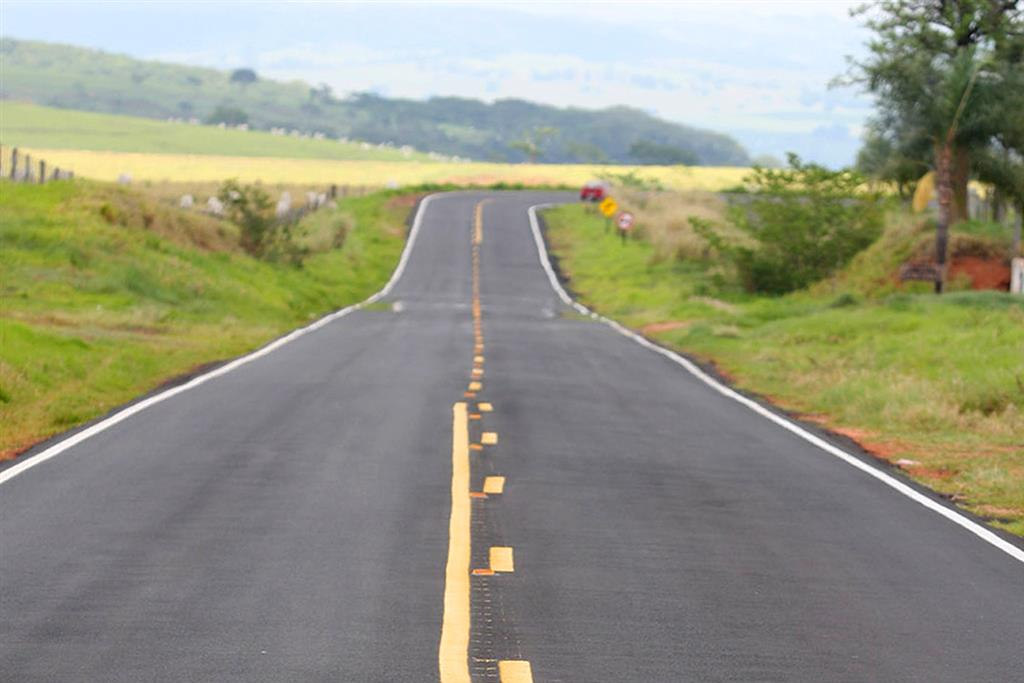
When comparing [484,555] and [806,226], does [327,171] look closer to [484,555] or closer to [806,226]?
[806,226]

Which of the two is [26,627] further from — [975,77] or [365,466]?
[975,77]

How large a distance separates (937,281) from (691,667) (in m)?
30.7

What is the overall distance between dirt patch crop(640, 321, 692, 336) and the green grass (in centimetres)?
8678

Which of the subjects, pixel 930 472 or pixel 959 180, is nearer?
pixel 930 472

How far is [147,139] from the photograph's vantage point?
149 metres

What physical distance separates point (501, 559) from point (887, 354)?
1754 centimetres

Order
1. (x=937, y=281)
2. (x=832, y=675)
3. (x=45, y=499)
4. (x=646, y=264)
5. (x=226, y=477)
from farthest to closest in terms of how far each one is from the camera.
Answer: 1. (x=646, y=264)
2. (x=937, y=281)
3. (x=226, y=477)
4. (x=45, y=499)
5. (x=832, y=675)

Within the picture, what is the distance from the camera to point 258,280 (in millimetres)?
41938

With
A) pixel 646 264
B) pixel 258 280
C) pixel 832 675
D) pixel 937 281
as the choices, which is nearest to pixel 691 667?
pixel 832 675

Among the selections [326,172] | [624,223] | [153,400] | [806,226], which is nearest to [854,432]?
[153,400]

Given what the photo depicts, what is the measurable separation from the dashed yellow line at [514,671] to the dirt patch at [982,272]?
33.6 m

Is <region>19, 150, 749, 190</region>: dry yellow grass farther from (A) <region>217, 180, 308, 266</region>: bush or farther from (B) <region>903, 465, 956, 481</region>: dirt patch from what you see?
(B) <region>903, 465, 956, 481</region>: dirt patch

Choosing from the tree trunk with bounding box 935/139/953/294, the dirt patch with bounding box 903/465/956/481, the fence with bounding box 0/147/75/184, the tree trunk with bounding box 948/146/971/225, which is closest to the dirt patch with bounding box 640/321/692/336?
the tree trunk with bounding box 935/139/953/294

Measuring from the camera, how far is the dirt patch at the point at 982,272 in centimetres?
3972
